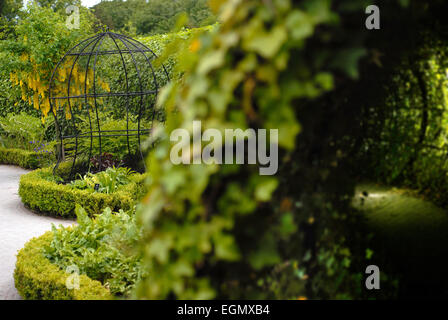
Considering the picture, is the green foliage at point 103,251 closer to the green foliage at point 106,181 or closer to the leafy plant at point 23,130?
the green foliage at point 106,181

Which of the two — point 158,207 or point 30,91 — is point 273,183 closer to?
point 158,207

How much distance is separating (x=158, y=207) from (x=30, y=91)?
9023mm

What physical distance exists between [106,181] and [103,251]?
9.73ft

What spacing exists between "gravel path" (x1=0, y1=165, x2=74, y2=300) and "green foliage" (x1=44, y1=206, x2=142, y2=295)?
0.59 meters

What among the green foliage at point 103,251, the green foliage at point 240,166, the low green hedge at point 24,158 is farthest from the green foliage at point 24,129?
the green foliage at point 240,166

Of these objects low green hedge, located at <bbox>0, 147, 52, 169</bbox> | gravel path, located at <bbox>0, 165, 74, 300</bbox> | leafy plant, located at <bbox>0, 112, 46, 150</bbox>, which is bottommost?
gravel path, located at <bbox>0, 165, 74, 300</bbox>

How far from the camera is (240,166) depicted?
1156 mm

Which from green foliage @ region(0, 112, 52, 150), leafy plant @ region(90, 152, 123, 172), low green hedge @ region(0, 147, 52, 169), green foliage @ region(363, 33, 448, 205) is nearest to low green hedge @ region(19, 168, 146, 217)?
leafy plant @ region(90, 152, 123, 172)

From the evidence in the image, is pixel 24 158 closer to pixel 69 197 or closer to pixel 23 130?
pixel 23 130

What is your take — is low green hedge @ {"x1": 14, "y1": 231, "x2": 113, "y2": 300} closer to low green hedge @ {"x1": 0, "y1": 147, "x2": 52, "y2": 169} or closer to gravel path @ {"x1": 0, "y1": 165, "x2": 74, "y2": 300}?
gravel path @ {"x1": 0, "y1": 165, "x2": 74, "y2": 300}

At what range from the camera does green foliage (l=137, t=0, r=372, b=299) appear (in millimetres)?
1000

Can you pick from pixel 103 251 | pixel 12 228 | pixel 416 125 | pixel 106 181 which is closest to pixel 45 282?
pixel 103 251

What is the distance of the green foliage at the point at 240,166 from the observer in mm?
1000
